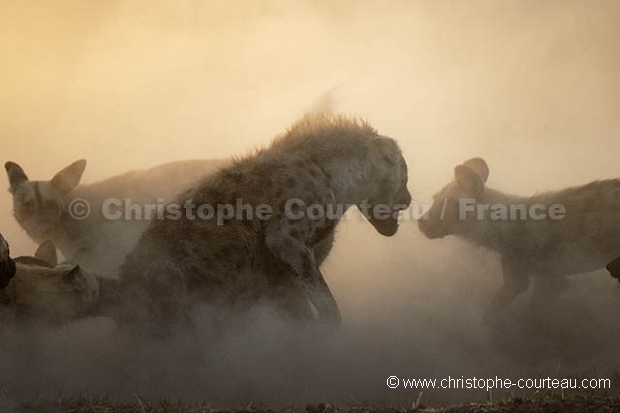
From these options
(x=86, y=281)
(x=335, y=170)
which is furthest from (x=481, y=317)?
→ (x=86, y=281)

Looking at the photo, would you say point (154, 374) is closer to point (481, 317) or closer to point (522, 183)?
point (481, 317)

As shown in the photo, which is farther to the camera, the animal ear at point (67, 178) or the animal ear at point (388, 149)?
the animal ear at point (67, 178)

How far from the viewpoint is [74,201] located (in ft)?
26.7

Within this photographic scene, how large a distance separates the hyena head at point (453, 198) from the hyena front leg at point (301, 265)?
2.42m

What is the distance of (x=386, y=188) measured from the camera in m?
6.70

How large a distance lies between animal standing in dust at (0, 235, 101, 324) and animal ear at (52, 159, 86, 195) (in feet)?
7.80

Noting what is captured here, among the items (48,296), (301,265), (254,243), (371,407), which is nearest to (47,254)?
(48,296)

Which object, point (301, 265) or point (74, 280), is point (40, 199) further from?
point (301, 265)

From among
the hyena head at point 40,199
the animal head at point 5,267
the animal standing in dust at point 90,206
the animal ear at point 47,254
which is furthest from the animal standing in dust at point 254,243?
the hyena head at point 40,199

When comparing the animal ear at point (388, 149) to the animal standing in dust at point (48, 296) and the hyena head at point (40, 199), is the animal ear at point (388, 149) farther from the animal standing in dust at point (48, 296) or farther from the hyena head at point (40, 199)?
the hyena head at point (40, 199)

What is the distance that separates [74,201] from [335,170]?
9.27ft

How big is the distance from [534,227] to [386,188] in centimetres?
148

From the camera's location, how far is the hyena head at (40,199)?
25.8 ft

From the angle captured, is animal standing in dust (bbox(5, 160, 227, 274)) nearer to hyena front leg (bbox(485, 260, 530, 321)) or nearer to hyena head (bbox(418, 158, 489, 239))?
hyena head (bbox(418, 158, 489, 239))
